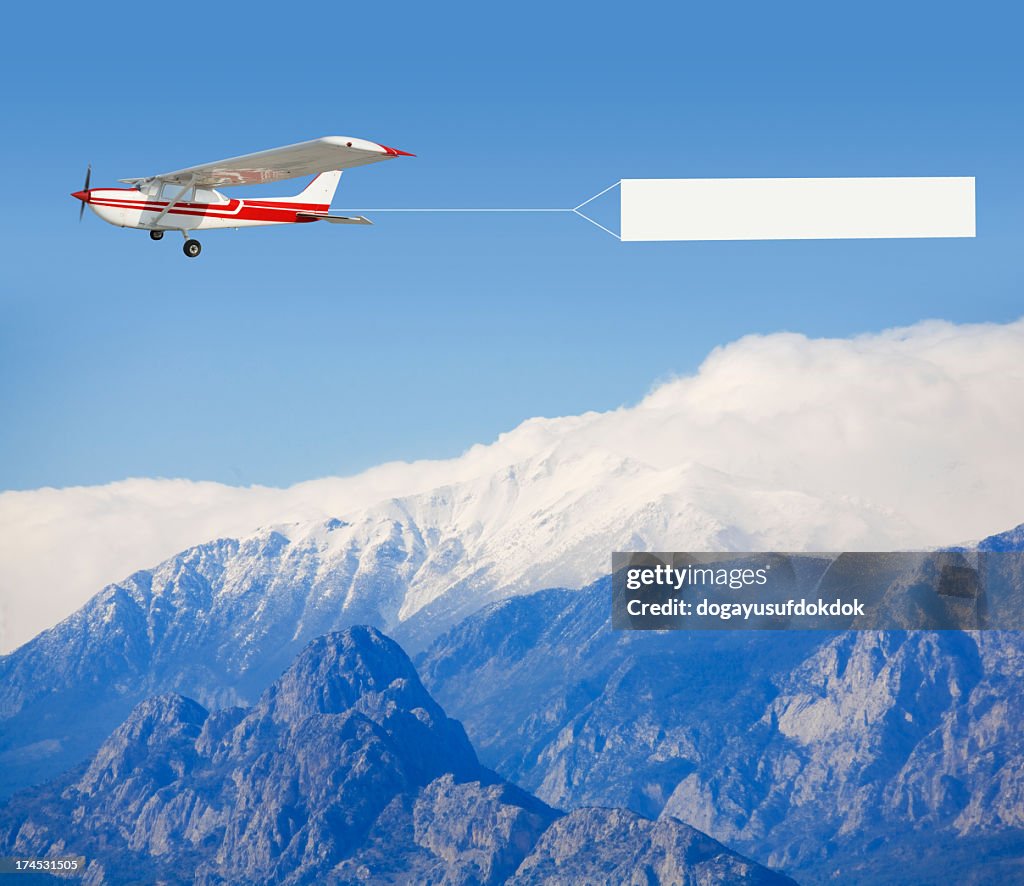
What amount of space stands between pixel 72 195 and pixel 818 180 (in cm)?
3081

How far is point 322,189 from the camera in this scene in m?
62.5

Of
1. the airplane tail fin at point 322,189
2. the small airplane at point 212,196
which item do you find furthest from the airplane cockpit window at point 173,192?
the airplane tail fin at point 322,189

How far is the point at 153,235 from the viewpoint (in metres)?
54.0

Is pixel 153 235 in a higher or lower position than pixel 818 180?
lower

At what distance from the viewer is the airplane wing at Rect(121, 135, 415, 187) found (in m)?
48.5

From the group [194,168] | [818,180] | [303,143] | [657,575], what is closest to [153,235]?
[194,168]

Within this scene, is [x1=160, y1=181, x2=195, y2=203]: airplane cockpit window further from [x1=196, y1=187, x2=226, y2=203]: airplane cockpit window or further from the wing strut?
[x1=196, y1=187, x2=226, y2=203]: airplane cockpit window

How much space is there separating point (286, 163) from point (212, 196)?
170 inches

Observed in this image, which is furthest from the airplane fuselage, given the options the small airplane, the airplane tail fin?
the airplane tail fin

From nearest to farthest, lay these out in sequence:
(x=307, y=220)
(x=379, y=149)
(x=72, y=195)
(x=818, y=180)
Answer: (x=379, y=149) → (x=72, y=195) → (x=307, y=220) → (x=818, y=180)

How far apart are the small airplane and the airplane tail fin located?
4.70 meters

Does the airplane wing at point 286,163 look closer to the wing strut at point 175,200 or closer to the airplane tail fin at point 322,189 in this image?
the wing strut at point 175,200

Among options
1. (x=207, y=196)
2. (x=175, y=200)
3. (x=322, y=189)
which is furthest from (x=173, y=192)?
(x=322, y=189)

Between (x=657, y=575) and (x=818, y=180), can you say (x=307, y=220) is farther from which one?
(x=657, y=575)
